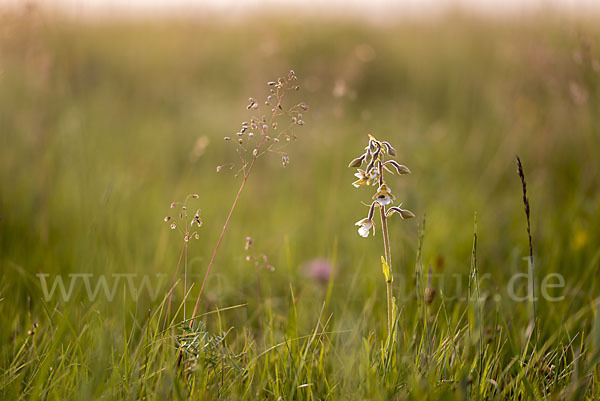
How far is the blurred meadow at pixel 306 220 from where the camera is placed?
1.32 metres

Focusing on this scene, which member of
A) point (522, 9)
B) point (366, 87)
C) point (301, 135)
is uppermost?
point (522, 9)

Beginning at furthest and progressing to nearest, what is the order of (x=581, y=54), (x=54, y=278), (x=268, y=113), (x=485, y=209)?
1. (x=268, y=113)
2. (x=485, y=209)
3. (x=581, y=54)
4. (x=54, y=278)

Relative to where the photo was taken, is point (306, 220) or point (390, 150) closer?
point (390, 150)

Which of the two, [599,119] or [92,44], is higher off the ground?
[92,44]

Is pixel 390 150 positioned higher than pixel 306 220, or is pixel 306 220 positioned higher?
pixel 390 150

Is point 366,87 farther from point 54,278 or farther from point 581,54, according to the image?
point 54,278

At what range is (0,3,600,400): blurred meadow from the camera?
1.32 metres

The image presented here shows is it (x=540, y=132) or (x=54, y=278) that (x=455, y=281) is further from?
A: (x=540, y=132)

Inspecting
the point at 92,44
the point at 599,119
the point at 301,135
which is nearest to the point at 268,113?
the point at 301,135

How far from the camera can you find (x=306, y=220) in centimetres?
288

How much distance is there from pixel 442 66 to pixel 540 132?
2277 millimetres

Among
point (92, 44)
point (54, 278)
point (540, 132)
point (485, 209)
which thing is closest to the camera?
point (54, 278)

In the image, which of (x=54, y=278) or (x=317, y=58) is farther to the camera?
(x=317, y=58)

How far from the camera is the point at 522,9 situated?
402 cm
